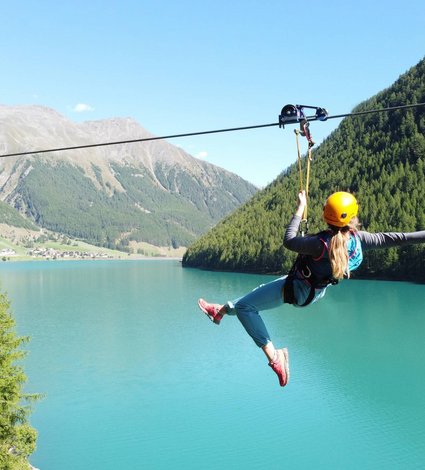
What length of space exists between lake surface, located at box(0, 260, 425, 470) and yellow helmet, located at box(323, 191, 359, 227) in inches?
750

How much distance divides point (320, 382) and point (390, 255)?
6210cm

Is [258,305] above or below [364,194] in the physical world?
below

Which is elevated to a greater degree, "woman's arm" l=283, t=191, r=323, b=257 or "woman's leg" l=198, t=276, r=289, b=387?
"woman's arm" l=283, t=191, r=323, b=257

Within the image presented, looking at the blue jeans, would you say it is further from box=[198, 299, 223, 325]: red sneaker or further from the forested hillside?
the forested hillside

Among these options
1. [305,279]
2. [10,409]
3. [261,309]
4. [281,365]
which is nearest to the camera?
[305,279]

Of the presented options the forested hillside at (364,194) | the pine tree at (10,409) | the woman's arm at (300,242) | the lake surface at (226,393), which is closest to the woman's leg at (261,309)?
the woman's arm at (300,242)

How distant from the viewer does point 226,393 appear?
1195 inches

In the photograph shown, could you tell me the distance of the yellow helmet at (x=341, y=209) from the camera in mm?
4773

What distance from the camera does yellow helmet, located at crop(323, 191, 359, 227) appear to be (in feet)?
15.7

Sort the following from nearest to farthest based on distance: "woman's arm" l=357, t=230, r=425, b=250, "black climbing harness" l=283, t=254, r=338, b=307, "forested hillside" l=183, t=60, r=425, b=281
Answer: "woman's arm" l=357, t=230, r=425, b=250 → "black climbing harness" l=283, t=254, r=338, b=307 → "forested hillside" l=183, t=60, r=425, b=281

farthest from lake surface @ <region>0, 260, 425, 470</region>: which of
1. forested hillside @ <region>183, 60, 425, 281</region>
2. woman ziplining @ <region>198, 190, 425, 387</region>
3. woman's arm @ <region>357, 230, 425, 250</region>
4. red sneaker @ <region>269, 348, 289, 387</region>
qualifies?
forested hillside @ <region>183, 60, 425, 281</region>

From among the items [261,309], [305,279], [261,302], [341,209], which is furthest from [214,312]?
[341,209]

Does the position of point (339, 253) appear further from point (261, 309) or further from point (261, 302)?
point (261, 309)

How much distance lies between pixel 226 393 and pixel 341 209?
27331 millimetres
